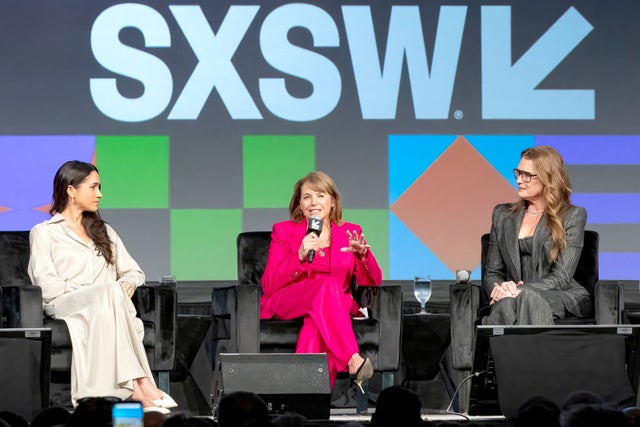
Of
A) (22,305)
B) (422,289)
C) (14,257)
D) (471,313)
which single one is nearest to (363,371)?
(471,313)

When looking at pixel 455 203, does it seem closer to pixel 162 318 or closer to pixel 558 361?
pixel 162 318

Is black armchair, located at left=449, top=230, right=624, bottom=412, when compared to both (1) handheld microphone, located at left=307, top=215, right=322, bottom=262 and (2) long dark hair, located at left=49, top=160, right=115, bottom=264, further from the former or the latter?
(2) long dark hair, located at left=49, top=160, right=115, bottom=264

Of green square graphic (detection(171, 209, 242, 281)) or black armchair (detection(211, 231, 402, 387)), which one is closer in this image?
black armchair (detection(211, 231, 402, 387))

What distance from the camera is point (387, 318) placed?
5.87 m

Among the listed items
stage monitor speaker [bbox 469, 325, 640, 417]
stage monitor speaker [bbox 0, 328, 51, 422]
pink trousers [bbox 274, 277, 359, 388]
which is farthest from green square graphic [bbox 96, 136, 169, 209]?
stage monitor speaker [bbox 469, 325, 640, 417]

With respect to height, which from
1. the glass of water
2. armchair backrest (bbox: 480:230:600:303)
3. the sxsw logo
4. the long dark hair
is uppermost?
the sxsw logo

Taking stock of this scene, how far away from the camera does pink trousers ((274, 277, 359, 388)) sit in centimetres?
563

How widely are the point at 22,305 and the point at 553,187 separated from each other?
2.57 meters

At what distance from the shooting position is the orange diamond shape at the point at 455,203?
7371 mm

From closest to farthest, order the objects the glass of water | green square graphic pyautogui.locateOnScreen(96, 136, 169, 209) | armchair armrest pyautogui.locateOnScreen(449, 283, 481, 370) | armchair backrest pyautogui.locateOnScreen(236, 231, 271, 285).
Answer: armchair armrest pyautogui.locateOnScreen(449, 283, 481, 370), the glass of water, armchair backrest pyautogui.locateOnScreen(236, 231, 271, 285), green square graphic pyautogui.locateOnScreen(96, 136, 169, 209)

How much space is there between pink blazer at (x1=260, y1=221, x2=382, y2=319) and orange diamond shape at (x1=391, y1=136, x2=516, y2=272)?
1235 mm

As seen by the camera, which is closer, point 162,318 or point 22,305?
point 22,305

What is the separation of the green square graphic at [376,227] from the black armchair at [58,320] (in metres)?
1.86

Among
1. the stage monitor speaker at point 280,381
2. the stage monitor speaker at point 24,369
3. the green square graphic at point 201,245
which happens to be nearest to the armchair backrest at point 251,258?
the green square graphic at point 201,245
